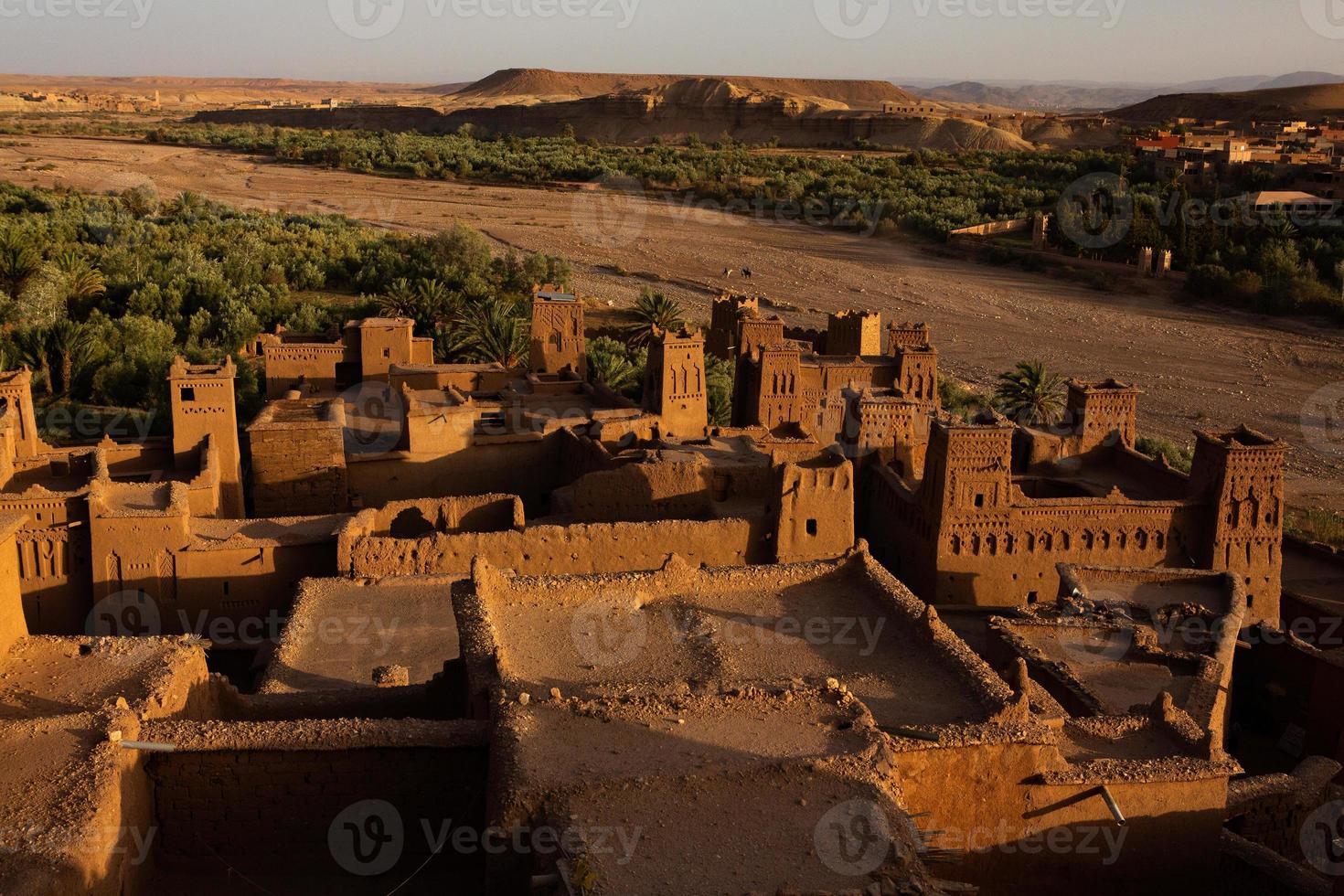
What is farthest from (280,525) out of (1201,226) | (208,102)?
(208,102)

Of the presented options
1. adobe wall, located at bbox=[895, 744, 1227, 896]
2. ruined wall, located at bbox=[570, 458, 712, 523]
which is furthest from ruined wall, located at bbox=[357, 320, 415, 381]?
adobe wall, located at bbox=[895, 744, 1227, 896]

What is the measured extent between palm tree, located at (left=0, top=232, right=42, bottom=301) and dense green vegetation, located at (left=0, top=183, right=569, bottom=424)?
0.04m

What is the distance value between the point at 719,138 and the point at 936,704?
93956 mm

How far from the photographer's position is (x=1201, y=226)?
51.6 meters

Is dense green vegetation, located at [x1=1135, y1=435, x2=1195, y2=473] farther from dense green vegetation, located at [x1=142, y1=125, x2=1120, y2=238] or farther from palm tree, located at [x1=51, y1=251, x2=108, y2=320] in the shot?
dense green vegetation, located at [x1=142, y1=125, x2=1120, y2=238]

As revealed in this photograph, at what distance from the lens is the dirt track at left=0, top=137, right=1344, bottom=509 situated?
36.1 meters

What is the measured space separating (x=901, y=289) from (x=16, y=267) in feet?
99.6

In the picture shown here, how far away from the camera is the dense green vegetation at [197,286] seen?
2775cm

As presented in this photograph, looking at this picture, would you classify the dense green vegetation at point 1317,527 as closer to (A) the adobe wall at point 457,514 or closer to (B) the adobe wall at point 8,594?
(A) the adobe wall at point 457,514

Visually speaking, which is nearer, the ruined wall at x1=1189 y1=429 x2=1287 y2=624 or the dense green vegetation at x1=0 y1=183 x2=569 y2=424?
the ruined wall at x1=1189 y1=429 x2=1287 y2=624

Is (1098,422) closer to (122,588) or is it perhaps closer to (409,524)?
(409,524)

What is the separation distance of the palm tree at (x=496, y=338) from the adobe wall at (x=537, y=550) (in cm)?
1506

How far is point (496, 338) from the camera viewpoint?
99.1 ft

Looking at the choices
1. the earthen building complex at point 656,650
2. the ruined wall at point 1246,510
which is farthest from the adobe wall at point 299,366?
the ruined wall at point 1246,510
